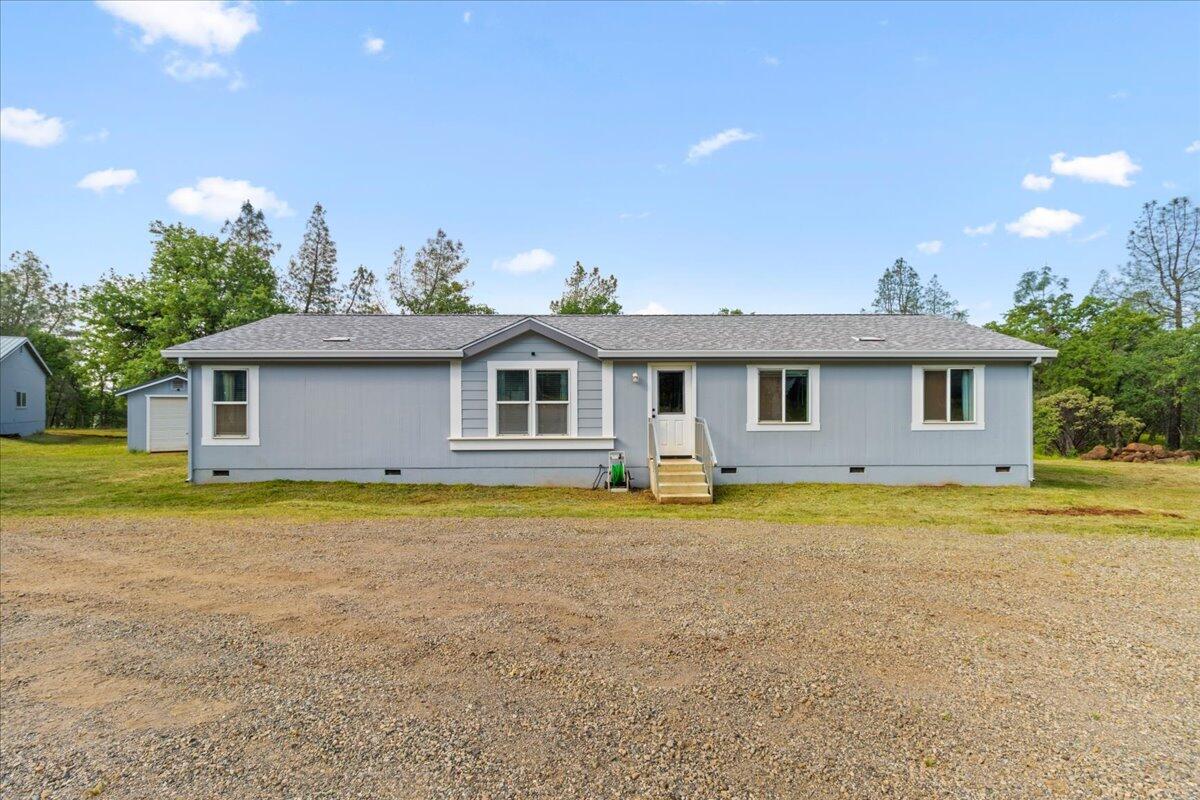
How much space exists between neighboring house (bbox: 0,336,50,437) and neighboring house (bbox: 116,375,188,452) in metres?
12.1

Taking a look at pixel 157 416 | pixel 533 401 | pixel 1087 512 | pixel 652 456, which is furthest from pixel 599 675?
pixel 157 416

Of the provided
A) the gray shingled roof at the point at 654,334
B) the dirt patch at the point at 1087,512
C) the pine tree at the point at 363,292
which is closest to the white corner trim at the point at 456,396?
the gray shingled roof at the point at 654,334

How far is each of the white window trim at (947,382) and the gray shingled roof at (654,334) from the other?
1.28 feet

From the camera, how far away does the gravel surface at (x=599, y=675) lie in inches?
102

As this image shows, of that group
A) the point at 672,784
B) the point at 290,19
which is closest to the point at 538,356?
the point at 290,19

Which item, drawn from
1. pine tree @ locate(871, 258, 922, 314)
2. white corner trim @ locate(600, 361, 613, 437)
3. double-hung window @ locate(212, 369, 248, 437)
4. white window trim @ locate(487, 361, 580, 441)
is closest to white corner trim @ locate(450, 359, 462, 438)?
white window trim @ locate(487, 361, 580, 441)

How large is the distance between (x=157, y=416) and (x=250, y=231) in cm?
1829

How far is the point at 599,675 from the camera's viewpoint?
3.50m

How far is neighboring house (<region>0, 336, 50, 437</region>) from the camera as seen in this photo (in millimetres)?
25078

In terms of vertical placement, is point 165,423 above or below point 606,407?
below

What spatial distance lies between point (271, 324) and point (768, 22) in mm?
14265

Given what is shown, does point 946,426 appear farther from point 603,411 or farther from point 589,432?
point 589,432

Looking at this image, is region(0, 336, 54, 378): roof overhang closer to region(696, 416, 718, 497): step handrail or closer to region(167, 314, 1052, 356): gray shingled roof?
region(167, 314, 1052, 356): gray shingled roof

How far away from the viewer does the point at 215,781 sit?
2545 millimetres
